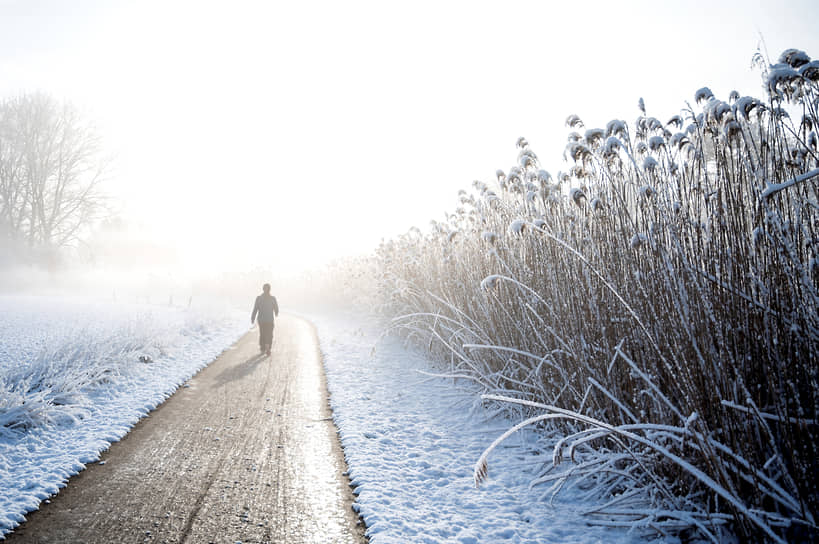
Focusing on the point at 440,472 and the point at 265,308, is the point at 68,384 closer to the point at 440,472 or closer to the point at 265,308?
the point at 265,308

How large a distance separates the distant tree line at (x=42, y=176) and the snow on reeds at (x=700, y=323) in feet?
87.8

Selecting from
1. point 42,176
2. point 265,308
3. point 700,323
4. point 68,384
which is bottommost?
point 68,384

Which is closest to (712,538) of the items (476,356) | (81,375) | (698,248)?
(698,248)

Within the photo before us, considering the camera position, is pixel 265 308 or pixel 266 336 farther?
pixel 265 308

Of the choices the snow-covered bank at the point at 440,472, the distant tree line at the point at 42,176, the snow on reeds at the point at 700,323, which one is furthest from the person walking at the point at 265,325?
the distant tree line at the point at 42,176

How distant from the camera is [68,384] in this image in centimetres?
482

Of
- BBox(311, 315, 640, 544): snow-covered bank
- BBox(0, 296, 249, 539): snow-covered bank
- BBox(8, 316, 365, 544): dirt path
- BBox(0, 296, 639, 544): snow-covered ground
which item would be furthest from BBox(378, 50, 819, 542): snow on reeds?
BBox(0, 296, 249, 539): snow-covered bank

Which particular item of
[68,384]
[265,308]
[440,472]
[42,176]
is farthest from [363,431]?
[42,176]

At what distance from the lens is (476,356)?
540 cm

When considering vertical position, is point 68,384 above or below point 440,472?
above

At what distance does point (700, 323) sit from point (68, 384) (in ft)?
21.4

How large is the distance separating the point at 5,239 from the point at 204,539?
27049 millimetres

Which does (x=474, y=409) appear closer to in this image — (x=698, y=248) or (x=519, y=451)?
(x=519, y=451)

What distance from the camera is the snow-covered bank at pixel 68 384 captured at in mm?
3137
